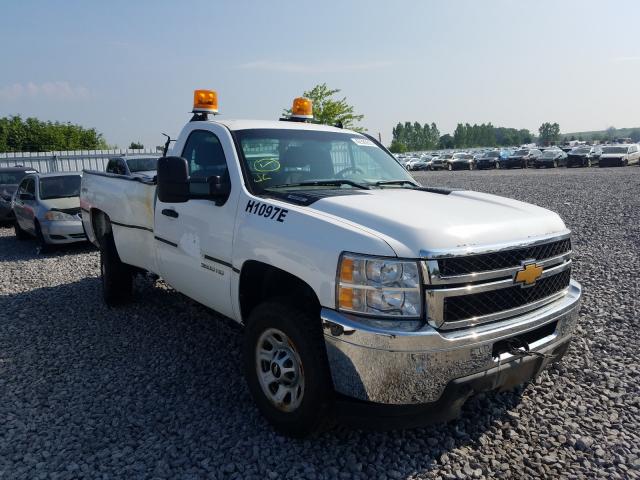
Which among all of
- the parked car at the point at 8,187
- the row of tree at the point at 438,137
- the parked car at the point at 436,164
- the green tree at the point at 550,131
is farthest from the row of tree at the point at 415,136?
the parked car at the point at 8,187

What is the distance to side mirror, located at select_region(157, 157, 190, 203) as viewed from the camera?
132 inches

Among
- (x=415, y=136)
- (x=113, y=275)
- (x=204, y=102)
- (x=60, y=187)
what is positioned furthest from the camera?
(x=415, y=136)

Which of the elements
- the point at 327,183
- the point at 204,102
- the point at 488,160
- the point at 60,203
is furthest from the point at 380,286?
the point at 488,160

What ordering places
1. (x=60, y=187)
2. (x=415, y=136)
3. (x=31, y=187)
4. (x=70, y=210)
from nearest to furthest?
(x=70, y=210) < (x=60, y=187) < (x=31, y=187) < (x=415, y=136)

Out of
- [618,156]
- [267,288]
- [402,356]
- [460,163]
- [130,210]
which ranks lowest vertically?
[402,356]

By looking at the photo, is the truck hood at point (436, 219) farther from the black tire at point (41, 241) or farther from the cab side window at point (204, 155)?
the black tire at point (41, 241)

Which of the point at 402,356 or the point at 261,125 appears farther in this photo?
the point at 261,125

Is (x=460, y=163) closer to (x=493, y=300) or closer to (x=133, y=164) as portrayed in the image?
(x=133, y=164)

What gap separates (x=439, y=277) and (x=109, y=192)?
4.24 metres

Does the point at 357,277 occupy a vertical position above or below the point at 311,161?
below

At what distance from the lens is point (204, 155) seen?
4121mm

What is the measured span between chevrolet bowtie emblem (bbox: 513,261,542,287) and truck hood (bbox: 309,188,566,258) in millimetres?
161

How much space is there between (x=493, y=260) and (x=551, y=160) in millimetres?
41809

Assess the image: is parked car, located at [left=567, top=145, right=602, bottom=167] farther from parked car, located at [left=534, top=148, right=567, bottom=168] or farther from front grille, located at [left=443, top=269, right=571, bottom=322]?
front grille, located at [left=443, top=269, right=571, bottom=322]
